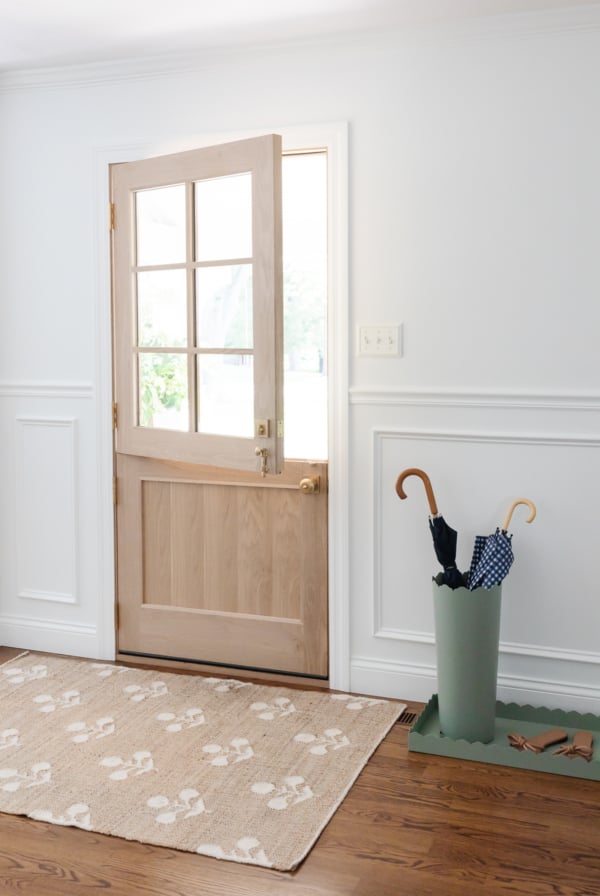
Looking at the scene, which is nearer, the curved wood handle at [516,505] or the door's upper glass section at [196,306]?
the curved wood handle at [516,505]

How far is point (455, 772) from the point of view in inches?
111

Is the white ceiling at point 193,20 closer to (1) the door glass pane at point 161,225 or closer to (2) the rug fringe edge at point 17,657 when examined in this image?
(1) the door glass pane at point 161,225

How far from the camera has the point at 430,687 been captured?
3365 mm

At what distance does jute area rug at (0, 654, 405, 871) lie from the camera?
250cm

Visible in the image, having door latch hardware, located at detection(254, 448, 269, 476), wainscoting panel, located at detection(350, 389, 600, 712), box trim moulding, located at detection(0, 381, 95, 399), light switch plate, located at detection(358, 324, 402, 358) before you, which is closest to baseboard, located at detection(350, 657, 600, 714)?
wainscoting panel, located at detection(350, 389, 600, 712)

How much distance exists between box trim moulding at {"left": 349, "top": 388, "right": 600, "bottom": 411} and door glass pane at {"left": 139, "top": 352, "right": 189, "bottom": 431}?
2.07 feet

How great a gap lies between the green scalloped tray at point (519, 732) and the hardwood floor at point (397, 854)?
0.06 m

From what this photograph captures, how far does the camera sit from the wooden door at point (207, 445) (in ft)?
10.5

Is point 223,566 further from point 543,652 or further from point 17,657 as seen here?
point 543,652

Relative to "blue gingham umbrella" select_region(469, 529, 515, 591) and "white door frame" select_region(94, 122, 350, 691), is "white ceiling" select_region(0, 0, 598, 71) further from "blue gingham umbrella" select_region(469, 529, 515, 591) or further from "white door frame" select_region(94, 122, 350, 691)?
"blue gingham umbrella" select_region(469, 529, 515, 591)

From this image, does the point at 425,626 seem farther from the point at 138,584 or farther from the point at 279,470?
the point at 138,584

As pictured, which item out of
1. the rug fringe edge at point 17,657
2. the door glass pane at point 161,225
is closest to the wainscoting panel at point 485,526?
the door glass pane at point 161,225

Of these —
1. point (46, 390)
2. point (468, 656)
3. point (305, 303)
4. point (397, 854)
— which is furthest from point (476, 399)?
point (305, 303)

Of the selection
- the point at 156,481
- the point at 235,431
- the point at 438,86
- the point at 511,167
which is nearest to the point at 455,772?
the point at 235,431
